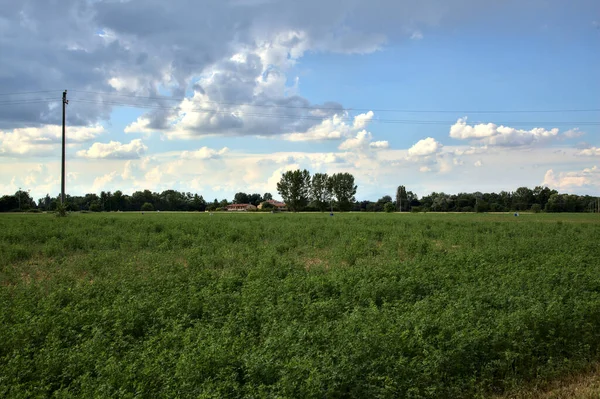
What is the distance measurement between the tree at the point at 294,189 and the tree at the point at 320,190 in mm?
3917

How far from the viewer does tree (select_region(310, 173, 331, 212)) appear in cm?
12838

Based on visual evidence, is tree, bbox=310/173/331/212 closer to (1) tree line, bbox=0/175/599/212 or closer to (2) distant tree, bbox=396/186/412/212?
(1) tree line, bbox=0/175/599/212

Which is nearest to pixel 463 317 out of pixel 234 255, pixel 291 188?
pixel 234 255

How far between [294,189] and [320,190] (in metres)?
9.73

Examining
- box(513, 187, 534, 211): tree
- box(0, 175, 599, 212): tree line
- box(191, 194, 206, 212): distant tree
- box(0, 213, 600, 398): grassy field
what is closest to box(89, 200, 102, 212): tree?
box(0, 175, 599, 212): tree line

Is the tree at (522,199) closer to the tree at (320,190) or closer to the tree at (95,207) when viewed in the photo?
the tree at (320,190)

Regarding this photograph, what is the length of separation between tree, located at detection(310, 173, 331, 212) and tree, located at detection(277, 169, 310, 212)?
154 inches

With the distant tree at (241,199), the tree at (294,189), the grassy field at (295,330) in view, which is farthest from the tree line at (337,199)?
the grassy field at (295,330)

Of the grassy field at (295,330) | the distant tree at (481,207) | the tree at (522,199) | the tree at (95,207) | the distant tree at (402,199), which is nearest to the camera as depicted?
the grassy field at (295,330)

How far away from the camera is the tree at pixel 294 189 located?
4911 inches

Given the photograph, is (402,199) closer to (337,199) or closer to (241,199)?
(337,199)

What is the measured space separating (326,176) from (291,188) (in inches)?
548

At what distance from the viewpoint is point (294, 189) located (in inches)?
4916

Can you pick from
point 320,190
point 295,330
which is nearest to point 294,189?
point 320,190
